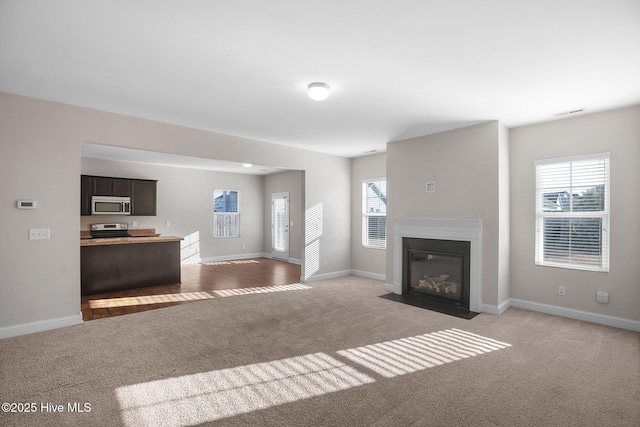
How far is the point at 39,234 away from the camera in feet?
11.5

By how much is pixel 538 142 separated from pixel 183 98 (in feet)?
15.1

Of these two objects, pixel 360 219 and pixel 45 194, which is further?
pixel 360 219

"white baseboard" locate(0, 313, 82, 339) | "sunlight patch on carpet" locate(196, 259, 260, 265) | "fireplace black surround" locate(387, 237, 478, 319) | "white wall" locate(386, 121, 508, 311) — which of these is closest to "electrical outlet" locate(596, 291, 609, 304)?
"white wall" locate(386, 121, 508, 311)

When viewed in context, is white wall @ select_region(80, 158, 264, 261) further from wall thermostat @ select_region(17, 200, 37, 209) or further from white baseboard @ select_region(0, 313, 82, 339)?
white baseboard @ select_region(0, 313, 82, 339)

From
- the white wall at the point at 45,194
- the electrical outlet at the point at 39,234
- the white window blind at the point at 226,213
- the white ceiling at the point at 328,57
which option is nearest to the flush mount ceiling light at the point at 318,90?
the white ceiling at the point at 328,57

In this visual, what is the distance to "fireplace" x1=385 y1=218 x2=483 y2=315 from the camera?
14.5 feet

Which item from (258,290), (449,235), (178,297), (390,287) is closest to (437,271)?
(449,235)

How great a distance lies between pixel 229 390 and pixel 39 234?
2895 mm

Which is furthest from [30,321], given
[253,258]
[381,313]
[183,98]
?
[253,258]

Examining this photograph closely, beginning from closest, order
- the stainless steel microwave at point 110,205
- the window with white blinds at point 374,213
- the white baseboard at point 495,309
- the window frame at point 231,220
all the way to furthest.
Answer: the white baseboard at point 495,309 → the window with white blinds at point 374,213 → the stainless steel microwave at point 110,205 → the window frame at point 231,220

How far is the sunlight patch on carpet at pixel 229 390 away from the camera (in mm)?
2102

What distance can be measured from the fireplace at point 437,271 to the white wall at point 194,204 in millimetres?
5612

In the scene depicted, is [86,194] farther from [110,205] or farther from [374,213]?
[374,213]

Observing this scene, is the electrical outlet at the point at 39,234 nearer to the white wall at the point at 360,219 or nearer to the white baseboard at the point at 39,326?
the white baseboard at the point at 39,326
